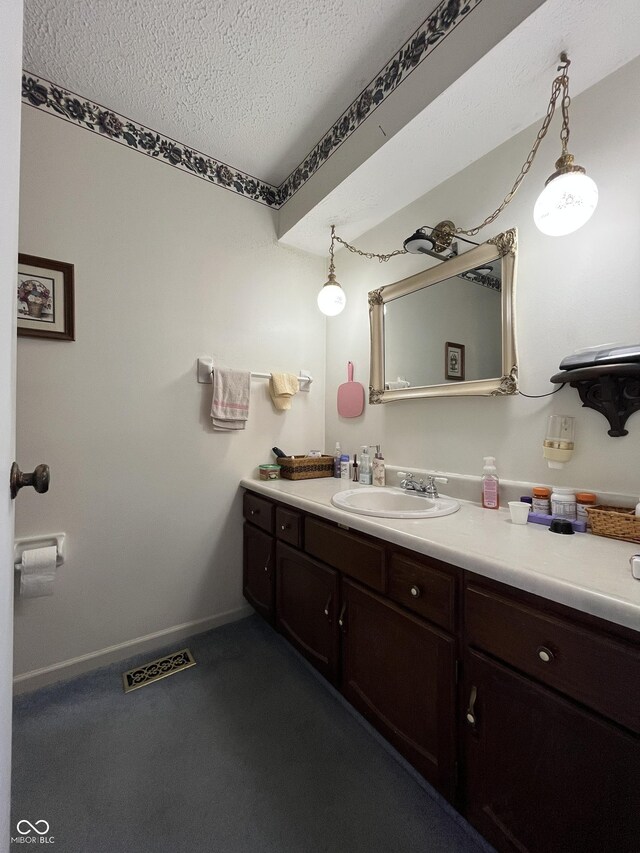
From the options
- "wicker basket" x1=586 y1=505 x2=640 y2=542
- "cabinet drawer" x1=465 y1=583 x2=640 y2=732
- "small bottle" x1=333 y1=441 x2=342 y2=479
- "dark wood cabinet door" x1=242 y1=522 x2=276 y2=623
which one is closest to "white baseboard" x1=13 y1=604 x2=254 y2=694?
"dark wood cabinet door" x1=242 y1=522 x2=276 y2=623

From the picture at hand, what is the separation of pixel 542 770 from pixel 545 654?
252 mm

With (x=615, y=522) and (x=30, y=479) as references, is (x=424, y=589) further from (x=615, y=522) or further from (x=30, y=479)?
(x=30, y=479)

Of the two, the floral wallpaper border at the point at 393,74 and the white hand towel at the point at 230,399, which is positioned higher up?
the floral wallpaper border at the point at 393,74

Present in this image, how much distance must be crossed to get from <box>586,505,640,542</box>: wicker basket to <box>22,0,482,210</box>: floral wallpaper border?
5.05 ft

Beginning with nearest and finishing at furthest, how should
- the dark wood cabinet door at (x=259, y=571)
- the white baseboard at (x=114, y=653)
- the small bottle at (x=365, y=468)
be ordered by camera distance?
the white baseboard at (x=114, y=653) < the dark wood cabinet door at (x=259, y=571) < the small bottle at (x=365, y=468)

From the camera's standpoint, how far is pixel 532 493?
1135 mm

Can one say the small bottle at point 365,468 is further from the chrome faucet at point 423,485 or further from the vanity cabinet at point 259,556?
the vanity cabinet at point 259,556

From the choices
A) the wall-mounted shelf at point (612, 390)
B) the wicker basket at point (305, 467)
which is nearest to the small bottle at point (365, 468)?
the wicker basket at point (305, 467)

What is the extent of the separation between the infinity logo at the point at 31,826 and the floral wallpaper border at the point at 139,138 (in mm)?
2397

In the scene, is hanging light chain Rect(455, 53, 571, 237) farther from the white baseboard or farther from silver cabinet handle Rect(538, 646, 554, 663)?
the white baseboard

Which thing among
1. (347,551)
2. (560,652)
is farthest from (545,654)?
(347,551)

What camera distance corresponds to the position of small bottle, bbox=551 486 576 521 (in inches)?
40.5

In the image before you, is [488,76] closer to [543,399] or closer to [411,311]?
[411,311]

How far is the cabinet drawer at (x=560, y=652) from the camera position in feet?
1.97
